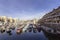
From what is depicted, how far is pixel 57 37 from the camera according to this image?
3431 centimetres

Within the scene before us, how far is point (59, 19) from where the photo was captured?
52.3 meters

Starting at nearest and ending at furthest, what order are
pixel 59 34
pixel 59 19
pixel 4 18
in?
pixel 59 34 < pixel 59 19 < pixel 4 18

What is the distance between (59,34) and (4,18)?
9798 cm

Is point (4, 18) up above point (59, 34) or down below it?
above

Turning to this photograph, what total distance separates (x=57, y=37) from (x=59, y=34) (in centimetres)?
110

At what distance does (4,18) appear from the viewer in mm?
126250

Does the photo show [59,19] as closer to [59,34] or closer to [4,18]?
[59,34]

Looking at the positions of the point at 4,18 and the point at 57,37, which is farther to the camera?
the point at 4,18

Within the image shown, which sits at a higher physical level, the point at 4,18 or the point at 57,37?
the point at 4,18

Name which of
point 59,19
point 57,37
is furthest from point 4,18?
point 57,37

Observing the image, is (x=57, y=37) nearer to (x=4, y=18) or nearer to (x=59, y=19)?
(x=59, y=19)

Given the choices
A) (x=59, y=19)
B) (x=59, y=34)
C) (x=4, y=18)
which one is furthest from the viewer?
(x=4, y=18)

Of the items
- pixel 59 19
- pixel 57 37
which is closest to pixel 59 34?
pixel 57 37

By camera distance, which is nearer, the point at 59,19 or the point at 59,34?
the point at 59,34
